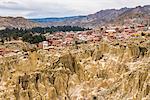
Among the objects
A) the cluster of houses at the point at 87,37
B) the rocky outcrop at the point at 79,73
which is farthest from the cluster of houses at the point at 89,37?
the rocky outcrop at the point at 79,73

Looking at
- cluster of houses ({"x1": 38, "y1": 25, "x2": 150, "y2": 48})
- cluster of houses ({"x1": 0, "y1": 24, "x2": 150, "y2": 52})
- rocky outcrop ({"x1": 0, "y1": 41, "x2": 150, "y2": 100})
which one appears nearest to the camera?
rocky outcrop ({"x1": 0, "y1": 41, "x2": 150, "y2": 100})

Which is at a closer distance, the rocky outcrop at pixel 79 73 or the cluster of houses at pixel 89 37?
the rocky outcrop at pixel 79 73

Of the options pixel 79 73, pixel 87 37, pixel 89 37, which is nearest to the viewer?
pixel 79 73

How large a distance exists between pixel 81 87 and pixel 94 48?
6194 millimetres

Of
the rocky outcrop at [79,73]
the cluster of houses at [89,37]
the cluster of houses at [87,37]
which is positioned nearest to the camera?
the rocky outcrop at [79,73]

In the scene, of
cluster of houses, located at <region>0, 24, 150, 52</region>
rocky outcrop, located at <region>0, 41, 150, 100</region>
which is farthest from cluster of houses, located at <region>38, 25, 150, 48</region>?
rocky outcrop, located at <region>0, 41, 150, 100</region>

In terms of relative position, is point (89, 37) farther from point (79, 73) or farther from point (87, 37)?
point (79, 73)

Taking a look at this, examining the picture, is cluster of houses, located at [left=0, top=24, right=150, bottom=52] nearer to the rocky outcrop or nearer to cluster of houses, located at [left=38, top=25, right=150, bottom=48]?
cluster of houses, located at [left=38, top=25, right=150, bottom=48]

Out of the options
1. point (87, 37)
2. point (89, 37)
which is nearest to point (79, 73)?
point (89, 37)

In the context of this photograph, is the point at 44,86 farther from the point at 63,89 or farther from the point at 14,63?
the point at 14,63

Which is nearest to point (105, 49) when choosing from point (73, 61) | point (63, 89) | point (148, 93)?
point (73, 61)

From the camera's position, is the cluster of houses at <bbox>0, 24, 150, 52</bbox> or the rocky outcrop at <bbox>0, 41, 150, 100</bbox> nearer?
the rocky outcrop at <bbox>0, 41, 150, 100</bbox>

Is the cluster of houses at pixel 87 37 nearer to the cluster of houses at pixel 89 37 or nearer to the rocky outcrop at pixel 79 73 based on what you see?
the cluster of houses at pixel 89 37

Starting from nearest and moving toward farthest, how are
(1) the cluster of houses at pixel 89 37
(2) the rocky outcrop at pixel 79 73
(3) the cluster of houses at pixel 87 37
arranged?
(2) the rocky outcrop at pixel 79 73, (3) the cluster of houses at pixel 87 37, (1) the cluster of houses at pixel 89 37
